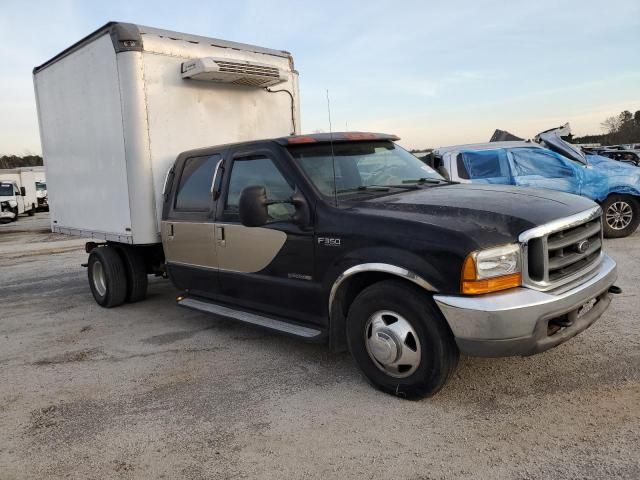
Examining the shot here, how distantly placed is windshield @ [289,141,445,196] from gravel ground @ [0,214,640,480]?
1.49 meters

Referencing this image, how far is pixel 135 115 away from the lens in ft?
19.2

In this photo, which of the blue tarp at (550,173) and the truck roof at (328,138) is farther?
the blue tarp at (550,173)

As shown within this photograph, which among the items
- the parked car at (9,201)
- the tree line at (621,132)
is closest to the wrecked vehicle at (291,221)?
the parked car at (9,201)

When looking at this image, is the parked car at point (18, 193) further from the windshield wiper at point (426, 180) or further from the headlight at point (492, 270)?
the headlight at point (492, 270)

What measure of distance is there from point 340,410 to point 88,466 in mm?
1572

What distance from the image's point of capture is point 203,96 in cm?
646

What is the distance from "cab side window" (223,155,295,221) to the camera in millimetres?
4418

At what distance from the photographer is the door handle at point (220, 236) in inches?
197

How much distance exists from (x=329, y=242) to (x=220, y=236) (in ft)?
4.71

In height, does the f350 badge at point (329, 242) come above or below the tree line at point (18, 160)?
below

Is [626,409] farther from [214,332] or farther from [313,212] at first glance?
[214,332]

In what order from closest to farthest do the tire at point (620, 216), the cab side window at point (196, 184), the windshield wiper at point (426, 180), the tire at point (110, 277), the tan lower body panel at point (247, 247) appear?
→ the tan lower body panel at point (247, 247), the windshield wiper at point (426, 180), the cab side window at point (196, 184), the tire at point (110, 277), the tire at point (620, 216)

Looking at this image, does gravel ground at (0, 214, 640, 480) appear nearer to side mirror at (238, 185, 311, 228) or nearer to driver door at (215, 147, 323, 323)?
driver door at (215, 147, 323, 323)

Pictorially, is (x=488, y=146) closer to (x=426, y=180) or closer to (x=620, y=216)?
(x=620, y=216)
